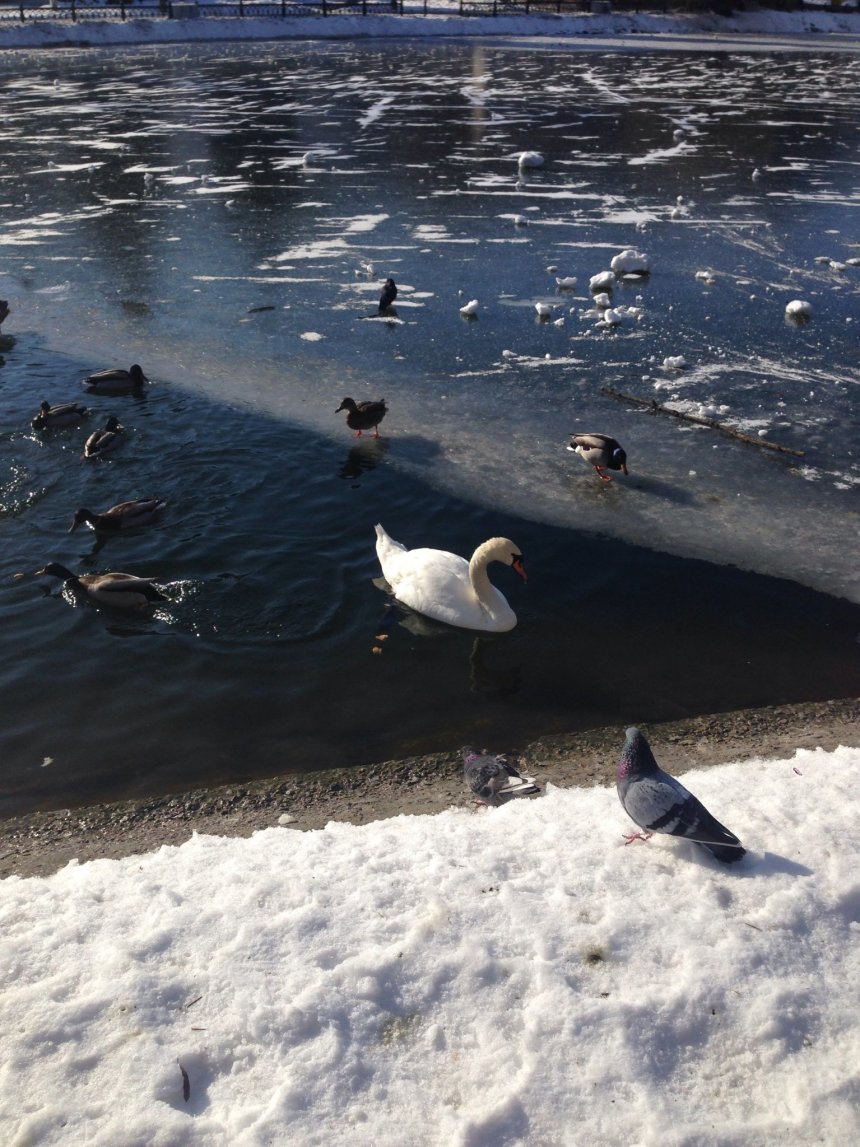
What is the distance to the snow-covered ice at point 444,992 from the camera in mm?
3971

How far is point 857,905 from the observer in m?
4.90

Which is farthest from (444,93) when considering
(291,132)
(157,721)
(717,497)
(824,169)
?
(157,721)

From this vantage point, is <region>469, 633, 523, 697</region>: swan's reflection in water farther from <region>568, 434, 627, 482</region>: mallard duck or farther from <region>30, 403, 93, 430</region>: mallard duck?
<region>30, 403, 93, 430</region>: mallard duck

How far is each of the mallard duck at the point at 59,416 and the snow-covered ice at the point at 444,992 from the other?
6.93 meters

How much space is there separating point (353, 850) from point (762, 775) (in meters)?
2.69

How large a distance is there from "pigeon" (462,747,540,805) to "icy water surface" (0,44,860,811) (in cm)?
71

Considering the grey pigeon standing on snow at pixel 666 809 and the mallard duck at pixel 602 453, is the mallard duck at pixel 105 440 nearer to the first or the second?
the mallard duck at pixel 602 453

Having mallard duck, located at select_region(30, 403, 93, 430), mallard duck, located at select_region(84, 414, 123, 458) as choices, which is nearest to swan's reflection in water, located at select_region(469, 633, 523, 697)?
mallard duck, located at select_region(84, 414, 123, 458)

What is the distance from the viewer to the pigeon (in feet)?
20.1

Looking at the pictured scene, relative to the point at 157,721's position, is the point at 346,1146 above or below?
above

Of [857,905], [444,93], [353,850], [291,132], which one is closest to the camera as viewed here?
[857,905]

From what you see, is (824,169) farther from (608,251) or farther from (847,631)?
(847,631)

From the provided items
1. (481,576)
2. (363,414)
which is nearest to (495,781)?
(481,576)

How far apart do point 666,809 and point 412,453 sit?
21.4 feet
